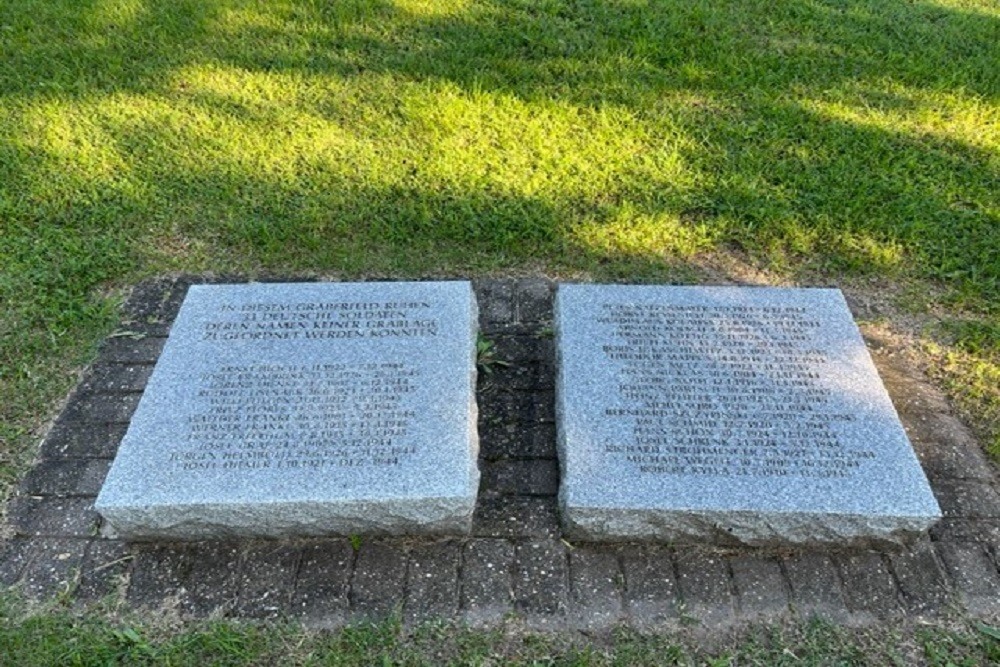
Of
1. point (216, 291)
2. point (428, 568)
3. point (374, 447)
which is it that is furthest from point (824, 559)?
point (216, 291)

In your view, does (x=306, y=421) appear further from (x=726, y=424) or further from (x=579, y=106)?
(x=579, y=106)

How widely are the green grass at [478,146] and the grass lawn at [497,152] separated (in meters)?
0.01

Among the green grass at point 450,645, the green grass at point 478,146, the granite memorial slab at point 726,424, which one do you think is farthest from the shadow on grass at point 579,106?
the green grass at point 450,645

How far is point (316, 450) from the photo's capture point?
2.55 meters

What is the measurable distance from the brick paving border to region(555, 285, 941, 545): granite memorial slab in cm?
10

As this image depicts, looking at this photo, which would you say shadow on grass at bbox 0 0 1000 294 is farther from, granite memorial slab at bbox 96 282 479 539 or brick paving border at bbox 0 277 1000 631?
brick paving border at bbox 0 277 1000 631

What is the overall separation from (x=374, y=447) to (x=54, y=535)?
3.54 feet

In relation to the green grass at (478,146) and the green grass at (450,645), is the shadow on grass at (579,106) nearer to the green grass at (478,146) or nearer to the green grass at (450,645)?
the green grass at (478,146)

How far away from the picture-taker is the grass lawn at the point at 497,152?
12.0 feet

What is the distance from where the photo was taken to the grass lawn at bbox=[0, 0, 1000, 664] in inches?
144

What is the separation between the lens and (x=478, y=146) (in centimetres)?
429

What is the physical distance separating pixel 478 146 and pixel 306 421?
7.03 feet

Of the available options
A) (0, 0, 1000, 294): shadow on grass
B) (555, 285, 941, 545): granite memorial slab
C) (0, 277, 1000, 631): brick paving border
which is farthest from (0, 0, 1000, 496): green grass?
(555, 285, 941, 545): granite memorial slab

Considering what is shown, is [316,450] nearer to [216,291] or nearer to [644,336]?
[216,291]
